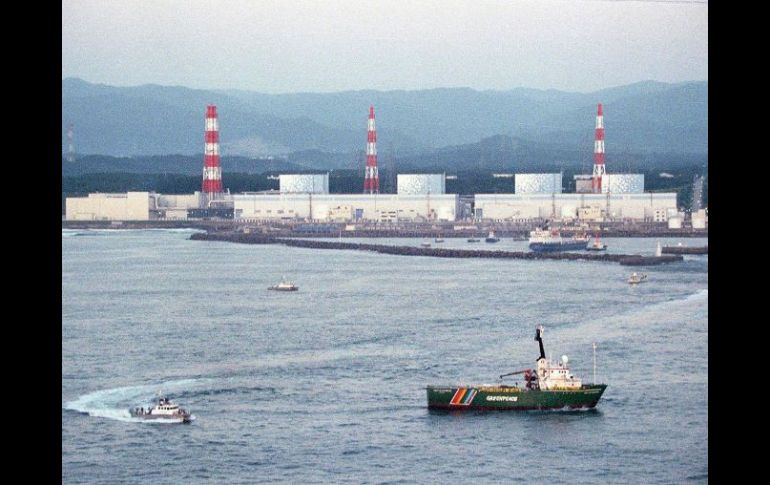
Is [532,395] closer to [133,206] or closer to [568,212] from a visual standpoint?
[568,212]

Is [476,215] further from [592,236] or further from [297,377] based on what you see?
[297,377]

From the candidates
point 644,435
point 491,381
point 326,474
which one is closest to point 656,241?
point 491,381

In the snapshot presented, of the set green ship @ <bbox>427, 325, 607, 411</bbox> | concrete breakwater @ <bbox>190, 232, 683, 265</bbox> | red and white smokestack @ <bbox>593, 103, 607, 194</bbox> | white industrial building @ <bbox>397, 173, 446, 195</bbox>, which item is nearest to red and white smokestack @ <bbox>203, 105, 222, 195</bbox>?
concrete breakwater @ <bbox>190, 232, 683, 265</bbox>

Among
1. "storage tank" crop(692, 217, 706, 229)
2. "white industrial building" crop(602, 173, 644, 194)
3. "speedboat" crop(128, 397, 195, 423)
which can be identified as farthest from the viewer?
"white industrial building" crop(602, 173, 644, 194)

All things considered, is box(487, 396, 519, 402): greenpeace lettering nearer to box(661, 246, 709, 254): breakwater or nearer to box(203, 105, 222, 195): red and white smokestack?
box(661, 246, 709, 254): breakwater

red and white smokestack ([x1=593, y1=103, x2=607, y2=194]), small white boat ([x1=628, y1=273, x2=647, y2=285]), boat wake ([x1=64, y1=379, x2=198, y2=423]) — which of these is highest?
red and white smokestack ([x1=593, y1=103, x2=607, y2=194])

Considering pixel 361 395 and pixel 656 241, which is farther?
pixel 656 241
